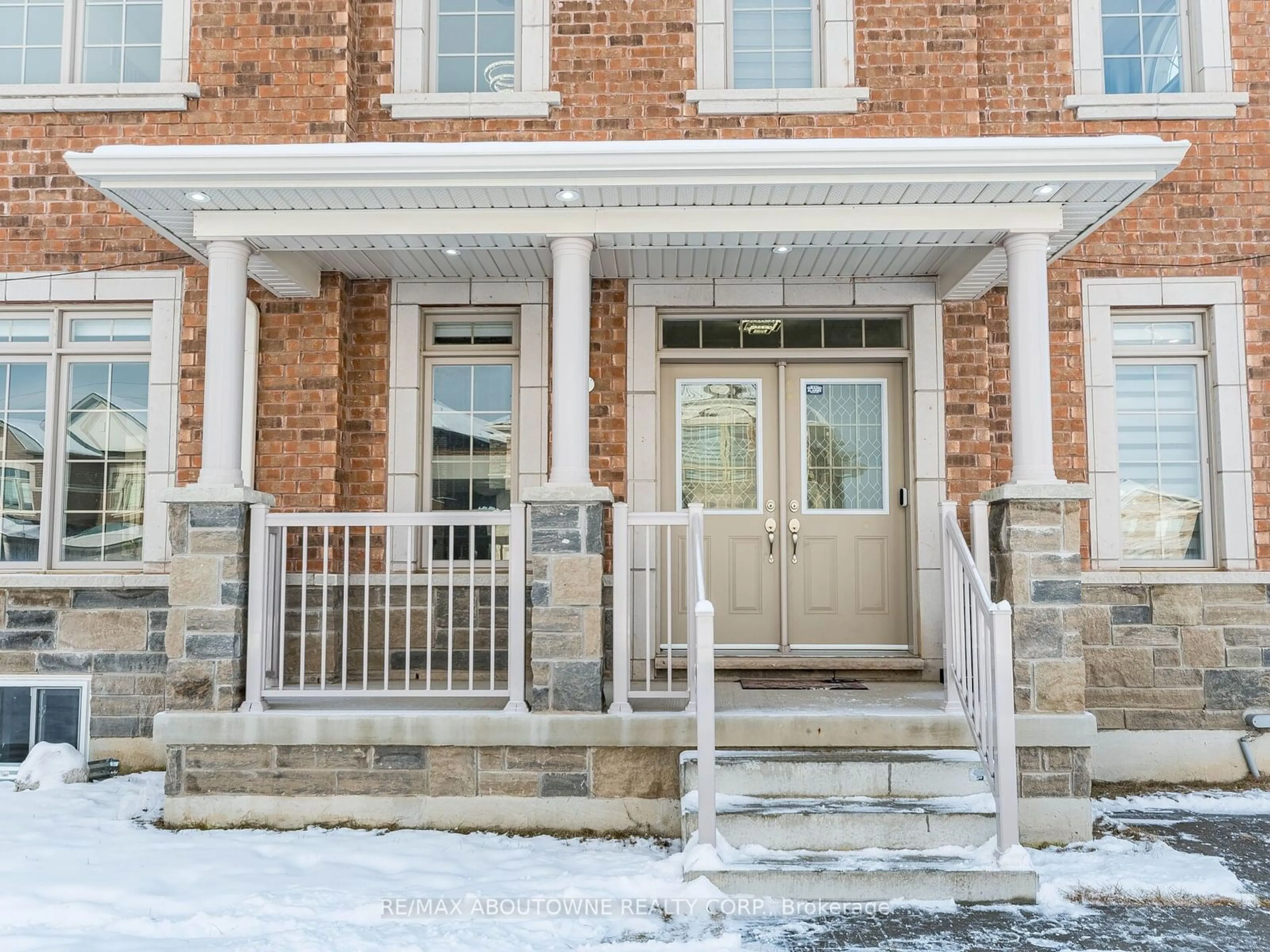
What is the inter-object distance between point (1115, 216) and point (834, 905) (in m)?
4.49

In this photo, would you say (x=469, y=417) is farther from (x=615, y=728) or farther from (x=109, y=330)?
(x=615, y=728)

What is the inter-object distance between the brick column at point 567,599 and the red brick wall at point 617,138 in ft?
4.32

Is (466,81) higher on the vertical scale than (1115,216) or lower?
higher

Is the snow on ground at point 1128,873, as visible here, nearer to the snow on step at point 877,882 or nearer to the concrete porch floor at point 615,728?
the snow on step at point 877,882

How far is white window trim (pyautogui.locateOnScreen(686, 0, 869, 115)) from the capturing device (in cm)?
621

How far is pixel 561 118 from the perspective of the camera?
6.29 meters

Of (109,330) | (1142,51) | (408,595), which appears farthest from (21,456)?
(1142,51)

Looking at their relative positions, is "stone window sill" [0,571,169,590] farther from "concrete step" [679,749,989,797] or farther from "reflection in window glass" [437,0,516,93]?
"reflection in window glass" [437,0,516,93]

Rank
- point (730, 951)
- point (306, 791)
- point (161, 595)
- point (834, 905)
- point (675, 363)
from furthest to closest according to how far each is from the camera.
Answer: point (675, 363)
point (161, 595)
point (306, 791)
point (834, 905)
point (730, 951)

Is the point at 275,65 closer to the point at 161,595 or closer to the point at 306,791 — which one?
the point at 161,595

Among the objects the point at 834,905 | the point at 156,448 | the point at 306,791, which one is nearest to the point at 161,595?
the point at 156,448

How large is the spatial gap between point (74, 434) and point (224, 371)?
1.93 meters

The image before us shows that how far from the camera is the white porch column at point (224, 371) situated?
5016 mm

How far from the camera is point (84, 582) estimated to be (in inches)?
234
